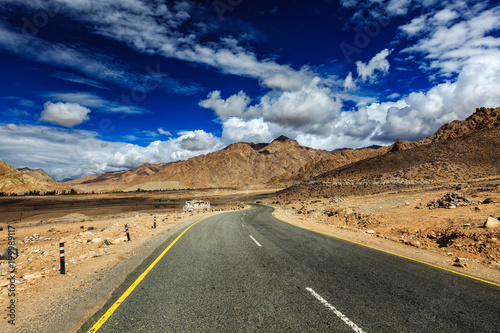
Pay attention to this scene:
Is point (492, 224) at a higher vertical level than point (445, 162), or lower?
lower

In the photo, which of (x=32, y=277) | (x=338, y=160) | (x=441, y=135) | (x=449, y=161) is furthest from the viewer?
(x=338, y=160)

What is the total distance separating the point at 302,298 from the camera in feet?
15.5

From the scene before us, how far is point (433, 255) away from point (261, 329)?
325 inches

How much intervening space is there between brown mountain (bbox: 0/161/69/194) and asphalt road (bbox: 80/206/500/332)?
112524 millimetres

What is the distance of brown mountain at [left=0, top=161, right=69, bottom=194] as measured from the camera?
8525cm

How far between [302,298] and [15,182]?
123m

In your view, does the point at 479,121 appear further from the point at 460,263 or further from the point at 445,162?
the point at 460,263

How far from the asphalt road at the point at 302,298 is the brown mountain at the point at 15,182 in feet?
369

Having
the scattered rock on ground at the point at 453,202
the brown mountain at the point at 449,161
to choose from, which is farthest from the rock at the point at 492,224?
the brown mountain at the point at 449,161

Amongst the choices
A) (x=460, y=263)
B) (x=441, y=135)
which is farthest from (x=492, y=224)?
(x=441, y=135)

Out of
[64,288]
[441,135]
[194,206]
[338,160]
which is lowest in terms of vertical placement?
[194,206]

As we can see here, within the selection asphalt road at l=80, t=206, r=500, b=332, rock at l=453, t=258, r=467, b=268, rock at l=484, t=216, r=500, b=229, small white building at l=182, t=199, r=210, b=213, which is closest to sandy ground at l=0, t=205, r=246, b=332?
asphalt road at l=80, t=206, r=500, b=332

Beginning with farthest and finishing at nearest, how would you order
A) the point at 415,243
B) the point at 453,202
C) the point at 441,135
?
the point at 441,135
the point at 453,202
the point at 415,243

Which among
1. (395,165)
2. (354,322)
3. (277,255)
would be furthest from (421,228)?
(395,165)
